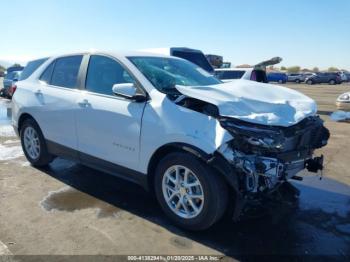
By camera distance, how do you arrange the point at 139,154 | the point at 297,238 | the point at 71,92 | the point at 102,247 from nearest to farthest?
the point at 102,247 < the point at 297,238 < the point at 139,154 < the point at 71,92

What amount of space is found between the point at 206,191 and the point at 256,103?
3.40ft

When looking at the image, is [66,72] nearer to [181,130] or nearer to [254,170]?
[181,130]

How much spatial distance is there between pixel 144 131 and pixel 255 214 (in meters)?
1.46

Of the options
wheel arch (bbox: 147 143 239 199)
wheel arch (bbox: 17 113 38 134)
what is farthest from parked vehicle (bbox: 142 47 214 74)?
wheel arch (bbox: 147 143 239 199)

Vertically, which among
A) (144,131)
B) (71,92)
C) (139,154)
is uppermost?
(71,92)

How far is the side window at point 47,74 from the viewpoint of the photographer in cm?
546

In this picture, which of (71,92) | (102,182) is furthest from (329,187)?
(71,92)

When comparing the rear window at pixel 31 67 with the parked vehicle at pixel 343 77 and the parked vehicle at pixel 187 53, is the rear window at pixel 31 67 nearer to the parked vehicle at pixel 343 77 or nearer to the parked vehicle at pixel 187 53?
the parked vehicle at pixel 187 53

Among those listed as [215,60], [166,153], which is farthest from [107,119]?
[215,60]

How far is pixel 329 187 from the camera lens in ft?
17.0

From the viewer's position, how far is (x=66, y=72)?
16.9 ft

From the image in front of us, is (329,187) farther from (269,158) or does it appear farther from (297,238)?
(269,158)

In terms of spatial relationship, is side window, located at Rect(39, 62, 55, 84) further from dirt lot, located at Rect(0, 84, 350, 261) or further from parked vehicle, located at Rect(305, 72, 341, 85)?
parked vehicle, located at Rect(305, 72, 341, 85)

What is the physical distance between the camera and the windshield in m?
4.13
